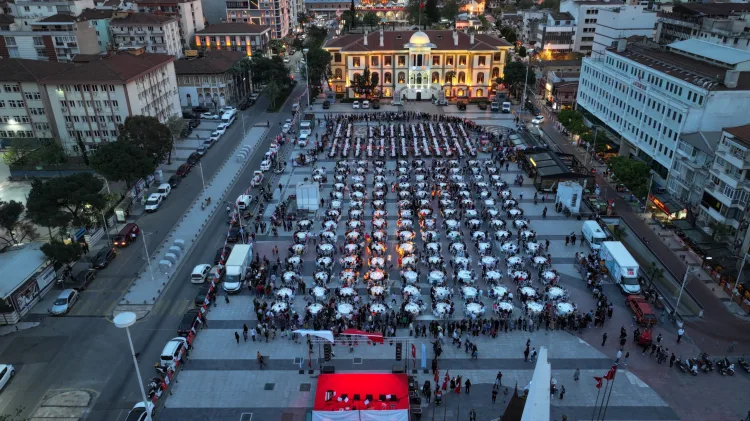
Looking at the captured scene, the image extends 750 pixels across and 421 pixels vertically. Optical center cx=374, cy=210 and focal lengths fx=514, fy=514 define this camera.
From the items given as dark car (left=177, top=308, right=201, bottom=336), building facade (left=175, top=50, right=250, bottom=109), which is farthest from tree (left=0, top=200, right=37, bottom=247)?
building facade (left=175, top=50, right=250, bottom=109)

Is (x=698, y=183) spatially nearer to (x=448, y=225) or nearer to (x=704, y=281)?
(x=704, y=281)

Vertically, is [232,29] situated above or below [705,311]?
above

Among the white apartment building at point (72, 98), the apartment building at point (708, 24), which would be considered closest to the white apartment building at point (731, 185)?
the apartment building at point (708, 24)

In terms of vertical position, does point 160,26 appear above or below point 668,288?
above

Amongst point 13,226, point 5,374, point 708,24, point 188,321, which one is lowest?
point 5,374

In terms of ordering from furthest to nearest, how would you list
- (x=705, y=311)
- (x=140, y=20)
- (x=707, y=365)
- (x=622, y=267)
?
(x=140, y=20) → (x=622, y=267) → (x=705, y=311) → (x=707, y=365)

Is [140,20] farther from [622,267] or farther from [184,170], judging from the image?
[622,267]

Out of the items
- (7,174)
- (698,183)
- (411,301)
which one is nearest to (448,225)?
(411,301)

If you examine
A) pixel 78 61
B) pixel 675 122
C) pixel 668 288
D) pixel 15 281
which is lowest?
pixel 668 288

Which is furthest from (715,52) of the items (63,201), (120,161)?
(63,201)
